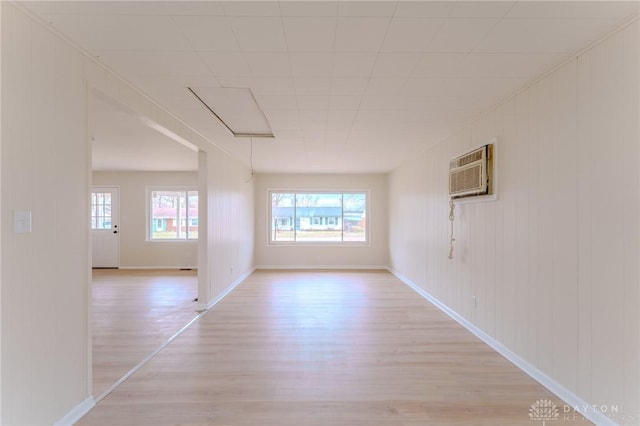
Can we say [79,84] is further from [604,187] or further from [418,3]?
[604,187]

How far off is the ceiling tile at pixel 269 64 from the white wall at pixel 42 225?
3.61ft

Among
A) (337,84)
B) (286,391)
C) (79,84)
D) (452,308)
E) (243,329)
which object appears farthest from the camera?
(452,308)

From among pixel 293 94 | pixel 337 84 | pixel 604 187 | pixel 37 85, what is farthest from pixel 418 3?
pixel 37 85

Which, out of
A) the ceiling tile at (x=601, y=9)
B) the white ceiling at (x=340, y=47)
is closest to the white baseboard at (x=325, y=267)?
the white ceiling at (x=340, y=47)

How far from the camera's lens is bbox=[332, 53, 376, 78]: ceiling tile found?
2.11 metres

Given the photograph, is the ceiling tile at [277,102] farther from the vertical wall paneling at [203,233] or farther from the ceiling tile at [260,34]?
the vertical wall paneling at [203,233]

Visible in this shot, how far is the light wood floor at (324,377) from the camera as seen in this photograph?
2045 mm

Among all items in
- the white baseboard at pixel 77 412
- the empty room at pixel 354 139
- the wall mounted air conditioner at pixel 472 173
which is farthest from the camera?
the wall mounted air conditioner at pixel 472 173

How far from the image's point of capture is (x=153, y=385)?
240 centimetres

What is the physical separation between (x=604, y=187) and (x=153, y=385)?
Result: 337 cm

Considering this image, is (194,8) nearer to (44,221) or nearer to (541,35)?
(44,221)

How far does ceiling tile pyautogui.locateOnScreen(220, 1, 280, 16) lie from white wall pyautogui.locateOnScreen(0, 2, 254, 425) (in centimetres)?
107

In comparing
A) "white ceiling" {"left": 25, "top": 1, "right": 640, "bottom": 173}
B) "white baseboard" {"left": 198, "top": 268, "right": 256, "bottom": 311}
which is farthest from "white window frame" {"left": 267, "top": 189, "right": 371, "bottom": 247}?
"white ceiling" {"left": 25, "top": 1, "right": 640, "bottom": 173}

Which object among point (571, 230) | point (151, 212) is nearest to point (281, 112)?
point (571, 230)
